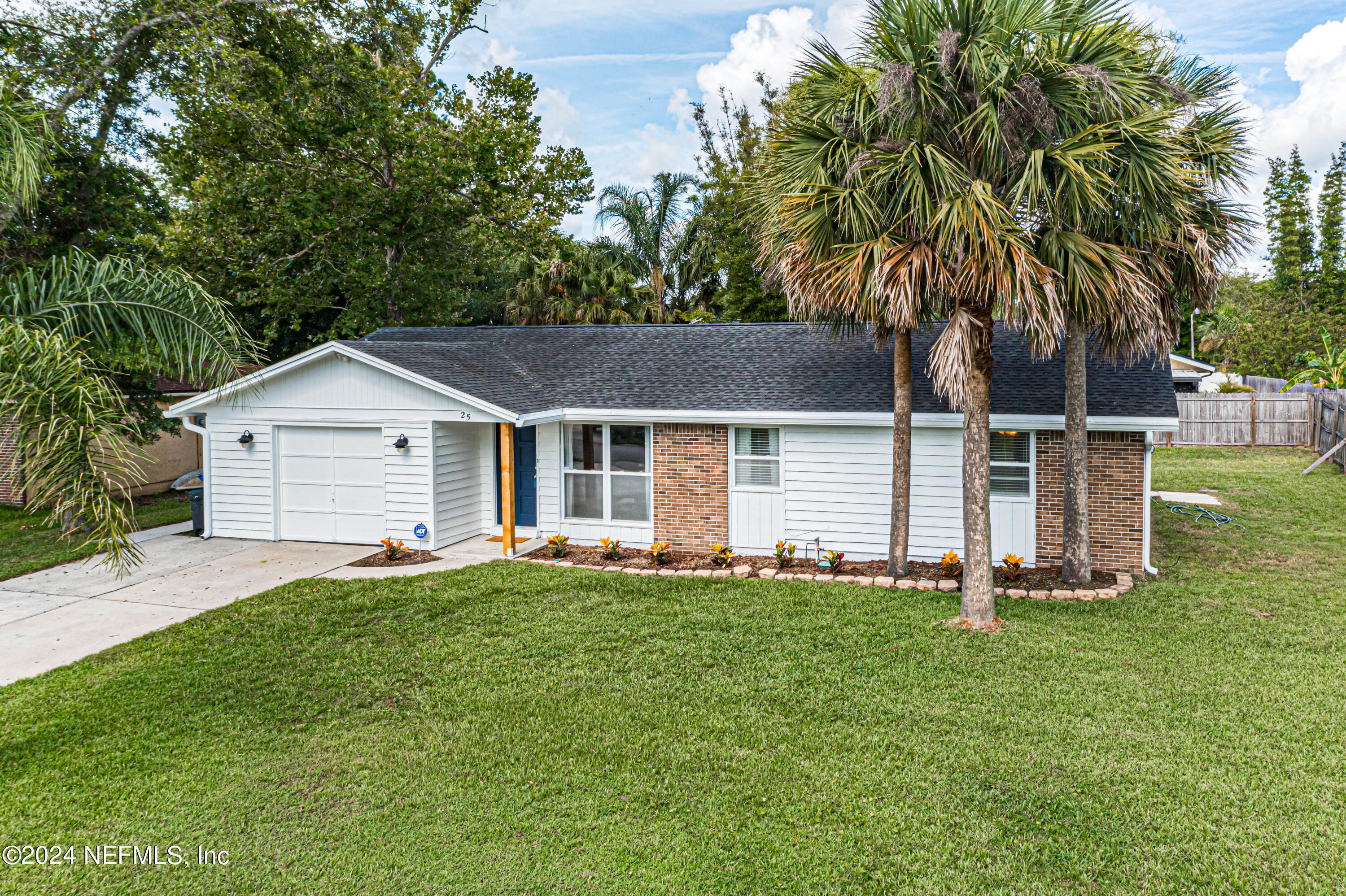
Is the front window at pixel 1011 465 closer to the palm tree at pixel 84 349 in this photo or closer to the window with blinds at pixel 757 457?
the window with blinds at pixel 757 457

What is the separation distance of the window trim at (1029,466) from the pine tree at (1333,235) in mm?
38606

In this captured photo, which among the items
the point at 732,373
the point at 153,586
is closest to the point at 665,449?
the point at 732,373

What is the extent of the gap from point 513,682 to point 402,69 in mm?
16763

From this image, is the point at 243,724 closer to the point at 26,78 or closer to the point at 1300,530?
the point at 26,78

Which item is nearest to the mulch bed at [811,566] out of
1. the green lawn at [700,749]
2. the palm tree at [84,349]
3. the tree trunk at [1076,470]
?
the tree trunk at [1076,470]

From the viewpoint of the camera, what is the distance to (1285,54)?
23.6m

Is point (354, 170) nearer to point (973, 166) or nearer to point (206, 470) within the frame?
point (206, 470)

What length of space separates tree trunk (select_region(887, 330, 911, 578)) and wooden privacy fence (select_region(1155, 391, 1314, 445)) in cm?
1726

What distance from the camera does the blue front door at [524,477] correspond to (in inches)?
492

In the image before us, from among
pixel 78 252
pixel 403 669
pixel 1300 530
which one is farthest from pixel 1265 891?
pixel 1300 530

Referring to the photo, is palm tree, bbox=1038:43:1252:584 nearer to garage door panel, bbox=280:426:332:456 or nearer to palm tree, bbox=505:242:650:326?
garage door panel, bbox=280:426:332:456

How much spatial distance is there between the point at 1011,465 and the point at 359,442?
31.0ft

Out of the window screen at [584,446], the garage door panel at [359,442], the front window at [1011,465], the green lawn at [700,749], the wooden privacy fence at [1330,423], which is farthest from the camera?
the wooden privacy fence at [1330,423]

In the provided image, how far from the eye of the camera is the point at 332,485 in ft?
40.2
